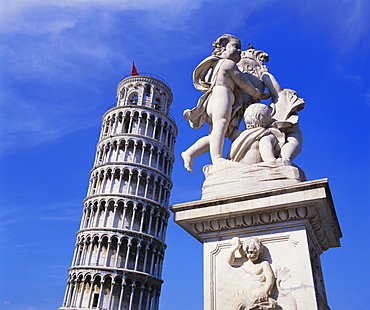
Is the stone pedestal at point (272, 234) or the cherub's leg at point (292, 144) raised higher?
the cherub's leg at point (292, 144)

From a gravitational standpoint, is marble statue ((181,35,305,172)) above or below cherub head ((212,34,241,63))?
below

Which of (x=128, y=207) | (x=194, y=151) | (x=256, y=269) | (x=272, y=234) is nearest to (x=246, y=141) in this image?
(x=194, y=151)

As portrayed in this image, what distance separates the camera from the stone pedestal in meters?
2.58

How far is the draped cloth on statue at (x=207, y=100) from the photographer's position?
4105 mm

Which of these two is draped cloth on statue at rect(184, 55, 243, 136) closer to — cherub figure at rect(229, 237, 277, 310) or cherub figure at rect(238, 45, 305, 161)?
cherub figure at rect(238, 45, 305, 161)

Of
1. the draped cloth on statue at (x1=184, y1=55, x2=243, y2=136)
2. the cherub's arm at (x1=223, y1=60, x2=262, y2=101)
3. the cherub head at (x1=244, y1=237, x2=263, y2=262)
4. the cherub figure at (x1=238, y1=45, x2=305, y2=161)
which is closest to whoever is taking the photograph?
the cherub head at (x1=244, y1=237, x2=263, y2=262)

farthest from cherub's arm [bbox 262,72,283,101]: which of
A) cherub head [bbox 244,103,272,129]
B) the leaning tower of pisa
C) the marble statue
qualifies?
the leaning tower of pisa

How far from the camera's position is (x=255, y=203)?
2.87 metres

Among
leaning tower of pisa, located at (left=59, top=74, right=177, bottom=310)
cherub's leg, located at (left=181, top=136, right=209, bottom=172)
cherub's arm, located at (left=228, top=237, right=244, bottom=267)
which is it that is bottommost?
cherub's arm, located at (left=228, top=237, right=244, bottom=267)

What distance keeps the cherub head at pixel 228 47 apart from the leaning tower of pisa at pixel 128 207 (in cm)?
3187

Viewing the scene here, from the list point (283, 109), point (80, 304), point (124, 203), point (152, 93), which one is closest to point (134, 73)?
point (152, 93)

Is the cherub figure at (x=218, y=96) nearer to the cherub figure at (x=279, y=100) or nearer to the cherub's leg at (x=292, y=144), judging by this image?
the cherub figure at (x=279, y=100)

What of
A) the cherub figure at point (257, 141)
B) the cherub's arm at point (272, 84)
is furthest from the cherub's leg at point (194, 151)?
the cherub's arm at point (272, 84)

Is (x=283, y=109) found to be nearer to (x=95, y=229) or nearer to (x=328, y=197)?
(x=328, y=197)
